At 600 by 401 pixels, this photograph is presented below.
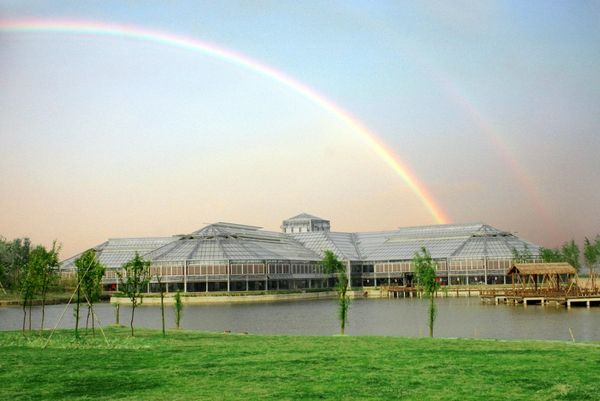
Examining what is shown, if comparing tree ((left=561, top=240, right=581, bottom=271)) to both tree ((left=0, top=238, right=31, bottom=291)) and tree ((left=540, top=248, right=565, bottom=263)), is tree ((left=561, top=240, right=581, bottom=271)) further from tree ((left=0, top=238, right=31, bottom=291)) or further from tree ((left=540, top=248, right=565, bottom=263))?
tree ((left=0, top=238, right=31, bottom=291))

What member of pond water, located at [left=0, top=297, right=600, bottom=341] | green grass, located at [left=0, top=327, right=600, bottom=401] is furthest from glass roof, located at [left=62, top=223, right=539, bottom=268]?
green grass, located at [left=0, top=327, right=600, bottom=401]

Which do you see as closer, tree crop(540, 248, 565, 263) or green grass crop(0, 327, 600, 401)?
green grass crop(0, 327, 600, 401)

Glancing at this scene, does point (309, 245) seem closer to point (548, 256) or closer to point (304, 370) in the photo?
point (548, 256)

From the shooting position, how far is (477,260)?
6004 inches

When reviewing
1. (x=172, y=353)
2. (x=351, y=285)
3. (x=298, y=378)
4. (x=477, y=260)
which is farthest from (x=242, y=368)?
(x=351, y=285)

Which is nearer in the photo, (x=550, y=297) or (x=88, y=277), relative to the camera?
(x=88, y=277)

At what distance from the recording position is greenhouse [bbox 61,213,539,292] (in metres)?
138

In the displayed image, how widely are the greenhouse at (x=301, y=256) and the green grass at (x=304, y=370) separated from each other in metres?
99.9

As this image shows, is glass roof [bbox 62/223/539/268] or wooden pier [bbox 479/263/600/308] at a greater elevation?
glass roof [bbox 62/223/539/268]

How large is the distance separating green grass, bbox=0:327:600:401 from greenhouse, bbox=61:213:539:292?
99891mm

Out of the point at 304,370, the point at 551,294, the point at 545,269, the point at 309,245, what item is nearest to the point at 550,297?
the point at 551,294

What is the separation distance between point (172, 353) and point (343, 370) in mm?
10411

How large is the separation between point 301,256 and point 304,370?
461 feet

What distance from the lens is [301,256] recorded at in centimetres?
16650
